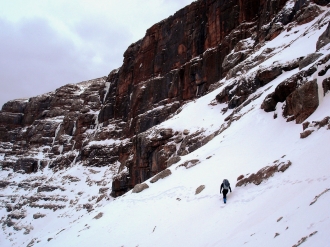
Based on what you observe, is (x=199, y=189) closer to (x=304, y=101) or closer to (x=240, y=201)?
(x=240, y=201)

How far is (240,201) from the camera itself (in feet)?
34.4

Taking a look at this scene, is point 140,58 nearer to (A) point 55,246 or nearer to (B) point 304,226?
(A) point 55,246

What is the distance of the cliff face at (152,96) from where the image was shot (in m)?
32.7

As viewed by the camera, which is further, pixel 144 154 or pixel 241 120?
pixel 144 154

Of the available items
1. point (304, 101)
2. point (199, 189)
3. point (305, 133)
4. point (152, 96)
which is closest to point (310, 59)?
point (304, 101)

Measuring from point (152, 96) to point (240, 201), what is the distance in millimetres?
50468

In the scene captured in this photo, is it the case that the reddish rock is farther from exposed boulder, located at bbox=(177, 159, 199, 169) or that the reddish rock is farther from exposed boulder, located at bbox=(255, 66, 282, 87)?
exposed boulder, located at bbox=(255, 66, 282, 87)

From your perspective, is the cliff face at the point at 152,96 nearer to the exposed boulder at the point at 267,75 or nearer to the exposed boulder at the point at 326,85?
the exposed boulder at the point at 267,75

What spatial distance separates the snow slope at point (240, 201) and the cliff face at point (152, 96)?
3.22 m

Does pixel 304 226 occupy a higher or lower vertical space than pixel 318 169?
lower

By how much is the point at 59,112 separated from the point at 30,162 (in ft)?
68.3

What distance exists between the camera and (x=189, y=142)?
90.5 ft

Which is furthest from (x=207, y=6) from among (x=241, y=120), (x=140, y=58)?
(x=241, y=120)

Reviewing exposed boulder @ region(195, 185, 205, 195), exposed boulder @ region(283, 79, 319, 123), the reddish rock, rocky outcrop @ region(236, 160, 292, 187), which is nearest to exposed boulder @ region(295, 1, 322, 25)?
exposed boulder @ region(283, 79, 319, 123)
